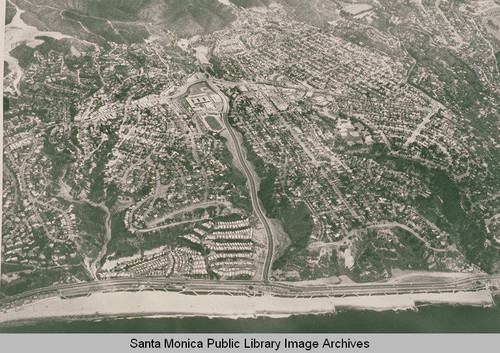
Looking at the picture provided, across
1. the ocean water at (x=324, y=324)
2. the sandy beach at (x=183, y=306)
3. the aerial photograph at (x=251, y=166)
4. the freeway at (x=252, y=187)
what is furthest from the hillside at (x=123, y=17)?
the ocean water at (x=324, y=324)

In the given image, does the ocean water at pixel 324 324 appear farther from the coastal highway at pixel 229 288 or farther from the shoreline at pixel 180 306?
the coastal highway at pixel 229 288

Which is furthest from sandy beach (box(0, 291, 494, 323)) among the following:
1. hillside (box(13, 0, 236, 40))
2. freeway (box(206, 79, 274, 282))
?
hillside (box(13, 0, 236, 40))

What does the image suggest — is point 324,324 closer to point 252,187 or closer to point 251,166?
point 252,187

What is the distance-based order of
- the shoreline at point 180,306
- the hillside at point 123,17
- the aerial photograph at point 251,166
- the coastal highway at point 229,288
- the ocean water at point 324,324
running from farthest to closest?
the hillside at point 123,17 < the aerial photograph at point 251,166 < the coastal highway at point 229,288 < the shoreline at point 180,306 < the ocean water at point 324,324

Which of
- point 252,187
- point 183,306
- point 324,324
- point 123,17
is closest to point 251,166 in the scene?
point 252,187

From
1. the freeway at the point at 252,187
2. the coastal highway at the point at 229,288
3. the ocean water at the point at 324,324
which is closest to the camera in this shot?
the ocean water at the point at 324,324

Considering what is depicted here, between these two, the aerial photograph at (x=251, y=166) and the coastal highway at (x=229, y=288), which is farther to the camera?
the aerial photograph at (x=251, y=166)

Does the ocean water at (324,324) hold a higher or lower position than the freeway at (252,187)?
lower
